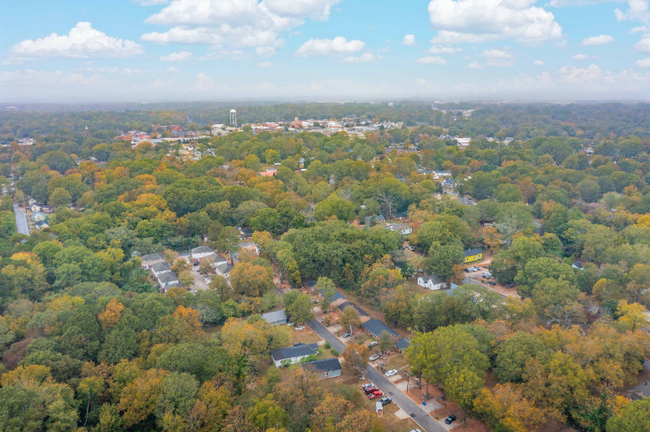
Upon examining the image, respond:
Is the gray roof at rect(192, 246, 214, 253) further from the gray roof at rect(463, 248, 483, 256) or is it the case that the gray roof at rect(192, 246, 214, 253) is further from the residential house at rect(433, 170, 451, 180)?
the residential house at rect(433, 170, 451, 180)

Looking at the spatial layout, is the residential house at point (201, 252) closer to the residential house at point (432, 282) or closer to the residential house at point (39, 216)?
the residential house at point (432, 282)

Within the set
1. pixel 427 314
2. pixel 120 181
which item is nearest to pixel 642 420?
pixel 427 314

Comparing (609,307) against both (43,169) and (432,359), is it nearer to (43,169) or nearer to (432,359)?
(432,359)

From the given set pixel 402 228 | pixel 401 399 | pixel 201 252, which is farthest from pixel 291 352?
pixel 402 228

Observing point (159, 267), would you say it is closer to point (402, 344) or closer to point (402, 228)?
point (402, 344)


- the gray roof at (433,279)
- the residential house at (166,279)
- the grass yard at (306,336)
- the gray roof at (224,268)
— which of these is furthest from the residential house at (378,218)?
the residential house at (166,279)

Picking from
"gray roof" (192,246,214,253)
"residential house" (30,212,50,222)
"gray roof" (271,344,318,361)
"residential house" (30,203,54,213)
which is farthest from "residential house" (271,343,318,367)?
"residential house" (30,203,54,213)
